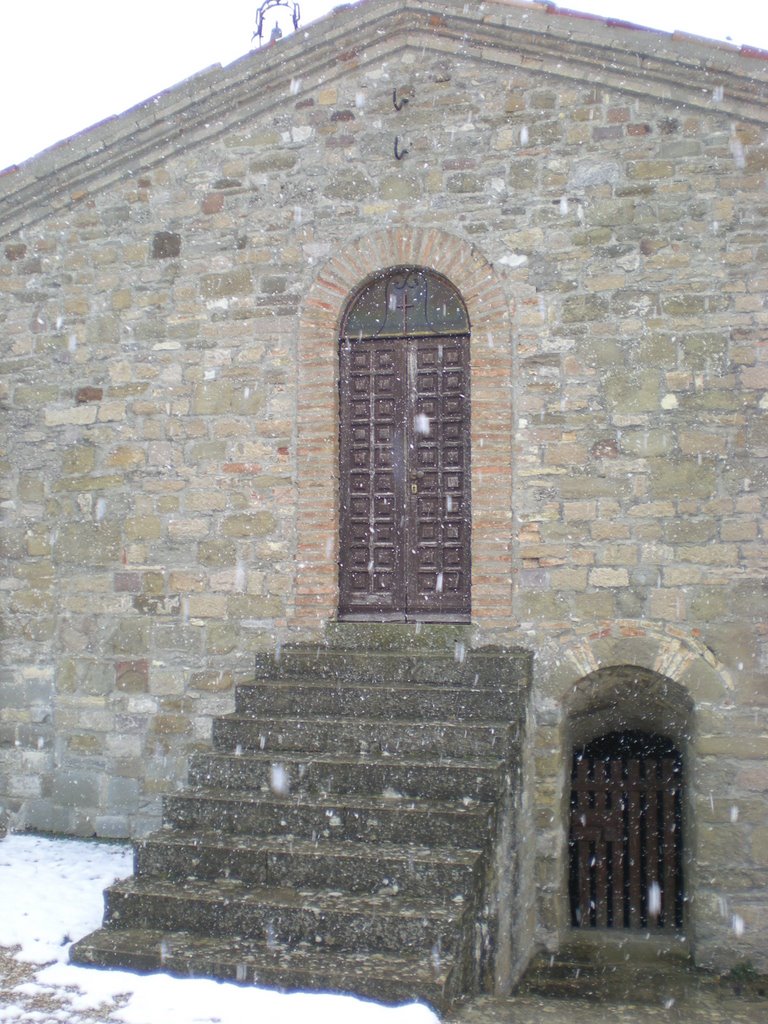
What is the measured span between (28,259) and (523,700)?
16.4ft

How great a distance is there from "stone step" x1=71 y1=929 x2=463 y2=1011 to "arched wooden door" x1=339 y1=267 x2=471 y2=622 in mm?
2840

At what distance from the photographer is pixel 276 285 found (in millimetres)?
7125

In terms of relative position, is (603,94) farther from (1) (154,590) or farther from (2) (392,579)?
(1) (154,590)

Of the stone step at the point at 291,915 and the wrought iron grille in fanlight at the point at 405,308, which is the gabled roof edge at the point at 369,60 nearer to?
the wrought iron grille in fanlight at the point at 405,308

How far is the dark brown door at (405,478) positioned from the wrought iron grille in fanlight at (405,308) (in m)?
0.06

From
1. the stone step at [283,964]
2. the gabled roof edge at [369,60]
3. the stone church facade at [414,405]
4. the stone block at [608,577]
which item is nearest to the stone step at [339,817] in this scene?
the stone step at [283,964]

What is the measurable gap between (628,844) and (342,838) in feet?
9.38

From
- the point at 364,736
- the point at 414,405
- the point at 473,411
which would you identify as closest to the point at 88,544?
the point at 414,405

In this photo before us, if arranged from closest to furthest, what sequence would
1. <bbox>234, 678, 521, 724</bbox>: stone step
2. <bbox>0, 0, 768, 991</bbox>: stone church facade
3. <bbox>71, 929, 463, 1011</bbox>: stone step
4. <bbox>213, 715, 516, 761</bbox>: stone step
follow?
<bbox>71, 929, 463, 1011</bbox>: stone step → <bbox>213, 715, 516, 761</bbox>: stone step → <bbox>234, 678, 521, 724</bbox>: stone step → <bbox>0, 0, 768, 991</bbox>: stone church facade

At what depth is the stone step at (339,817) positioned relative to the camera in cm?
496

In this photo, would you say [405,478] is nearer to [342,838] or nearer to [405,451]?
[405,451]

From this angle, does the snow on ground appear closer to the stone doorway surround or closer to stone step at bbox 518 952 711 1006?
stone step at bbox 518 952 711 1006

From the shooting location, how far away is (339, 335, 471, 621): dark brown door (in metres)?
6.91

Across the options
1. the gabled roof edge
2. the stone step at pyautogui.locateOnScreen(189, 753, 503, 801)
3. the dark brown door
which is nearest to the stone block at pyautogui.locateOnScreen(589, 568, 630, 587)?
the dark brown door
